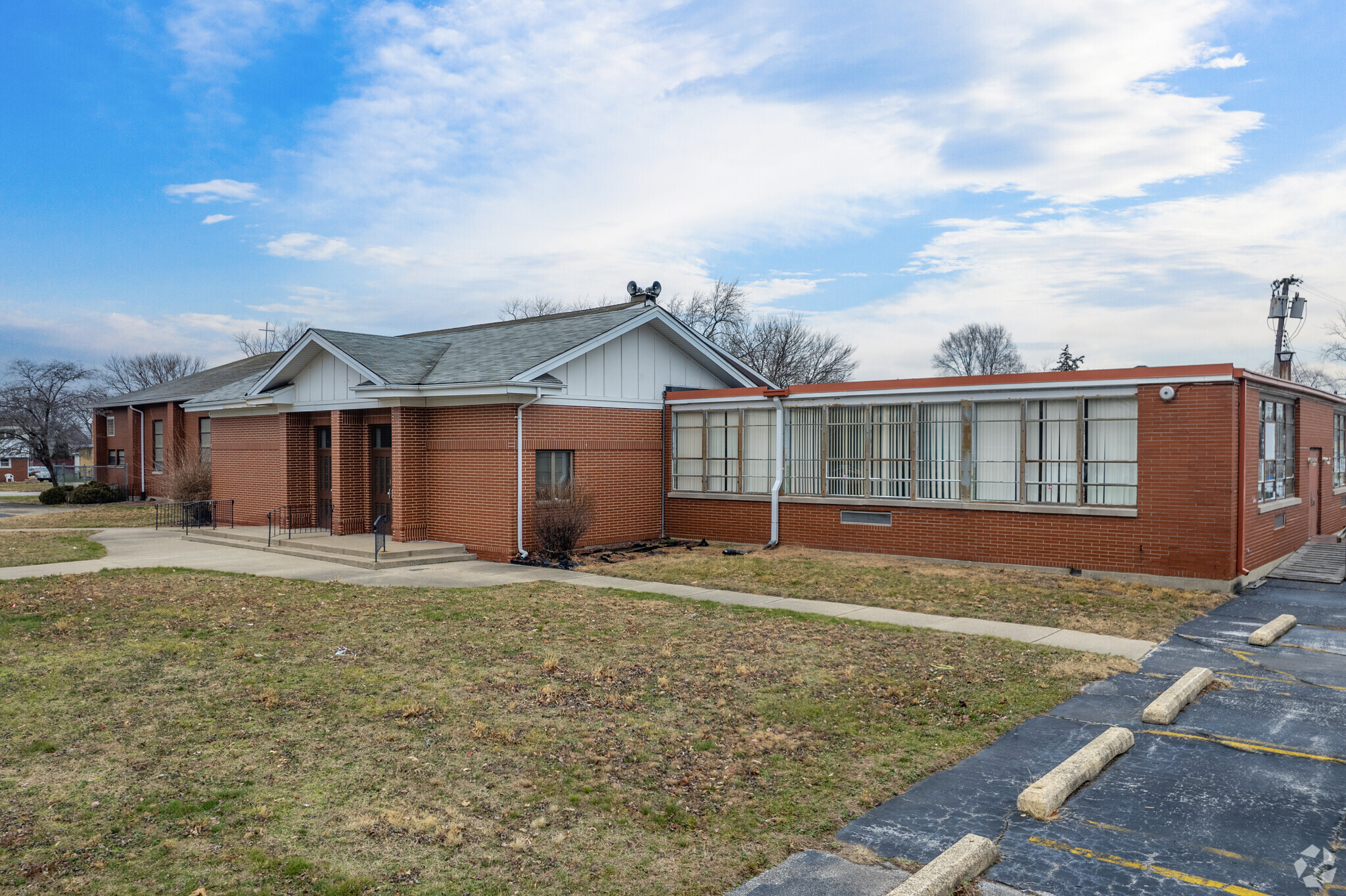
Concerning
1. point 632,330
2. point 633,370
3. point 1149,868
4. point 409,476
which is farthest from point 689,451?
point 1149,868

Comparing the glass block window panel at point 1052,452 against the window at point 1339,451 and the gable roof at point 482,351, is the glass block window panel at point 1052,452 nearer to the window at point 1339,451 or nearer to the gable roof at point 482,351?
the gable roof at point 482,351

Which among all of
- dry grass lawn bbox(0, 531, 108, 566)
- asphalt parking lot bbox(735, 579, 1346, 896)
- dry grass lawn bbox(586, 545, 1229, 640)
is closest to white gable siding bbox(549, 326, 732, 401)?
dry grass lawn bbox(586, 545, 1229, 640)

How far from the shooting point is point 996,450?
615 inches

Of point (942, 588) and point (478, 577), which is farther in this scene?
point (478, 577)

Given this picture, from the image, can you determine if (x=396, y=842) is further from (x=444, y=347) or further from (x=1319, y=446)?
(x=1319, y=446)

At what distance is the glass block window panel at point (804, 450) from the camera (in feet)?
58.7

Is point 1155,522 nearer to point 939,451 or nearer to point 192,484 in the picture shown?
point 939,451

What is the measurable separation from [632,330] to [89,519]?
60.4 ft

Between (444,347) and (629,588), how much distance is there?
9235 millimetres

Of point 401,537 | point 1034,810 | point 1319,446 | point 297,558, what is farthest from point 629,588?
point 1319,446

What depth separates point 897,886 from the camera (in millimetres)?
4344

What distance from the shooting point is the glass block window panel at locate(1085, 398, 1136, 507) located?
→ 46.8 feet

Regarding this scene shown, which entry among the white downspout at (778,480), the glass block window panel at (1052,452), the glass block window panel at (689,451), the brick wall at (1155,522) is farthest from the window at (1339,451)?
the glass block window panel at (689,451)

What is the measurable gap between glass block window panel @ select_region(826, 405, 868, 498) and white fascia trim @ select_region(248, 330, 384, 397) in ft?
29.1
